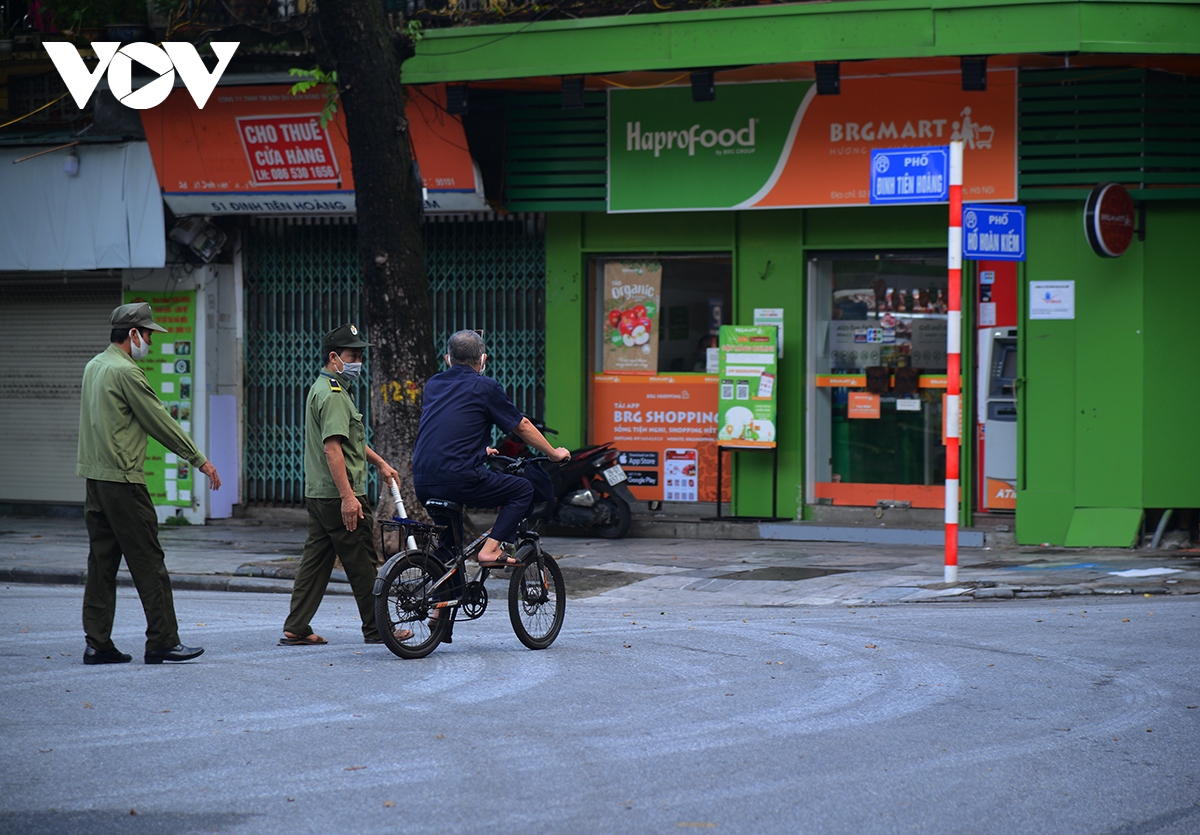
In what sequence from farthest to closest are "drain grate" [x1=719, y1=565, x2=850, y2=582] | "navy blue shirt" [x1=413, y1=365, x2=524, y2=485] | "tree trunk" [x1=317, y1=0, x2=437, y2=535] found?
"tree trunk" [x1=317, y1=0, x2=437, y2=535]
"drain grate" [x1=719, y1=565, x2=850, y2=582]
"navy blue shirt" [x1=413, y1=365, x2=524, y2=485]

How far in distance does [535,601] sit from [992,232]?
16.3ft

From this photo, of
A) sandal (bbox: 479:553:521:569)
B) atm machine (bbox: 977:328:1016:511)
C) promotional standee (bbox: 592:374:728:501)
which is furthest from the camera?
promotional standee (bbox: 592:374:728:501)

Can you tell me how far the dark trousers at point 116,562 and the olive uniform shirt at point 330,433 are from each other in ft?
3.29

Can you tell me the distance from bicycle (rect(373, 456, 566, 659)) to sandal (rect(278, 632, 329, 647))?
811mm

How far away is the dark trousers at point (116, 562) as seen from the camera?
7453mm

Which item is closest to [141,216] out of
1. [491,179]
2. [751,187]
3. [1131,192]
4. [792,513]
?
[491,179]

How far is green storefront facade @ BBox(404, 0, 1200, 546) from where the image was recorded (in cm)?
1255

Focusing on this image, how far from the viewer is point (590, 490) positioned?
13.9m

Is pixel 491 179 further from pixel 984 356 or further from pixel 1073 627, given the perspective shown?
pixel 1073 627

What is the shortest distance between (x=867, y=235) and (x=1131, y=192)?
2.50 meters

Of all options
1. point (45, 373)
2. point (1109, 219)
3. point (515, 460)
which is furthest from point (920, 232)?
point (45, 373)

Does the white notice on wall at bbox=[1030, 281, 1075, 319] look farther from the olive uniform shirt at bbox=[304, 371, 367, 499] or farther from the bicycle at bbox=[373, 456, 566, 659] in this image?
the olive uniform shirt at bbox=[304, 371, 367, 499]

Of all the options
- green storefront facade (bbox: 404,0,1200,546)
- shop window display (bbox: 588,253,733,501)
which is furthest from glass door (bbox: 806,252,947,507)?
shop window display (bbox: 588,253,733,501)

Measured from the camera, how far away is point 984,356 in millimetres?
13695
